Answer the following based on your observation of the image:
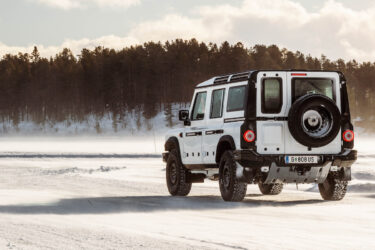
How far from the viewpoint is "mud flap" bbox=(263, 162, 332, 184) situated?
1338 cm

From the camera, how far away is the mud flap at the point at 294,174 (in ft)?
43.9

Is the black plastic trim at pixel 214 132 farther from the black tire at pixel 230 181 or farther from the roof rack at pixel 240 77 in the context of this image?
the roof rack at pixel 240 77

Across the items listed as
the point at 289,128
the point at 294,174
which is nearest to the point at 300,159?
the point at 294,174

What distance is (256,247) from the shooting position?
27.2ft

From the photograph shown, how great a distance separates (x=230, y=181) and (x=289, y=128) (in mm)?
1454

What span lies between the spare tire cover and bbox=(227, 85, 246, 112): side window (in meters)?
0.93

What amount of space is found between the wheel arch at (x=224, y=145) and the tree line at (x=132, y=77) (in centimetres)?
8311

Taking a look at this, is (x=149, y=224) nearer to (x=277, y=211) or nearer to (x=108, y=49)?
(x=277, y=211)

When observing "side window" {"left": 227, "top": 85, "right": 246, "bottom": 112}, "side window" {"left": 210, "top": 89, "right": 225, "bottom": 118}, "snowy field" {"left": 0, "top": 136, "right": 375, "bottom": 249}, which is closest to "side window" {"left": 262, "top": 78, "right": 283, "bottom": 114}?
"side window" {"left": 227, "top": 85, "right": 246, "bottom": 112}

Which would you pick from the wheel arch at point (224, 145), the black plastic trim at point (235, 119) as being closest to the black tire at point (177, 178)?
the wheel arch at point (224, 145)

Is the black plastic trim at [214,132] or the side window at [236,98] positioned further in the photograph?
Result: the black plastic trim at [214,132]

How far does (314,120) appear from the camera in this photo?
1318 cm

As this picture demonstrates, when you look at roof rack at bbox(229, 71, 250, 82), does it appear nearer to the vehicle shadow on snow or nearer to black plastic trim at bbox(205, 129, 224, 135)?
black plastic trim at bbox(205, 129, 224, 135)

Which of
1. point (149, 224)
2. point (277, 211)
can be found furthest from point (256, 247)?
point (277, 211)
